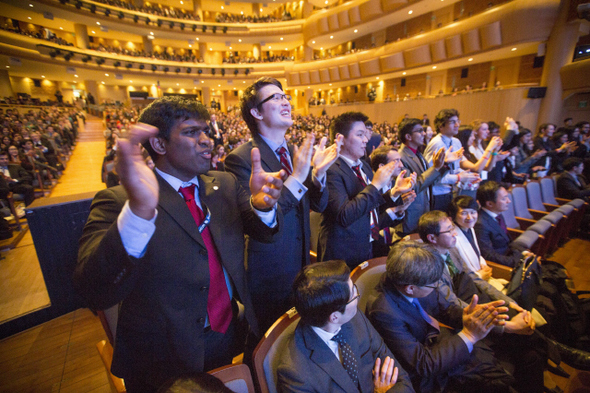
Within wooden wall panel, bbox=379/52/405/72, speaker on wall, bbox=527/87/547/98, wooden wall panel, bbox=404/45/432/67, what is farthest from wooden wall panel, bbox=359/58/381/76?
speaker on wall, bbox=527/87/547/98

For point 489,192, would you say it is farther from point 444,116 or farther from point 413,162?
point 444,116

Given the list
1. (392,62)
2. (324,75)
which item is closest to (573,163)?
(392,62)

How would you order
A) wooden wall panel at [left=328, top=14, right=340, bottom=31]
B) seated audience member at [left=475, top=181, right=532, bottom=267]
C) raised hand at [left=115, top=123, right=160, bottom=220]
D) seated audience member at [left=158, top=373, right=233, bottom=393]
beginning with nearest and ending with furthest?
1. raised hand at [left=115, top=123, right=160, bottom=220]
2. seated audience member at [left=158, top=373, right=233, bottom=393]
3. seated audience member at [left=475, top=181, right=532, bottom=267]
4. wooden wall panel at [left=328, top=14, right=340, bottom=31]

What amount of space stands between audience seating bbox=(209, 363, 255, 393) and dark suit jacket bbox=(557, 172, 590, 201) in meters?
5.05

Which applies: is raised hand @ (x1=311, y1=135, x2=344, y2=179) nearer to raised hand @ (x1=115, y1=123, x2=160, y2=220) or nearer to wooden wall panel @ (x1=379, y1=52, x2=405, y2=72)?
raised hand @ (x1=115, y1=123, x2=160, y2=220)

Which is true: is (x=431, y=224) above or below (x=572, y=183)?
above

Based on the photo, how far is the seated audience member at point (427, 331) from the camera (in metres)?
1.17

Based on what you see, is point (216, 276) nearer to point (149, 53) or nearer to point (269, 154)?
point (269, 154)

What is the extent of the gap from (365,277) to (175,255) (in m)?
1.04

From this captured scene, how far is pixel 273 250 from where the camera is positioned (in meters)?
1.27

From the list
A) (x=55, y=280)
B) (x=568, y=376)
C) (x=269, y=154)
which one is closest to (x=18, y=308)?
(x=55, y=280)

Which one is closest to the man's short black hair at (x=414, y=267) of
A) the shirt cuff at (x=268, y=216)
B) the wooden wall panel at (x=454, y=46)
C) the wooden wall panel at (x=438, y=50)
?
the shirt cuff at (x=268, y=216)

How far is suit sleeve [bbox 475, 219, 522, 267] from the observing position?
2014mm

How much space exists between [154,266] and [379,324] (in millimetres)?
1053
